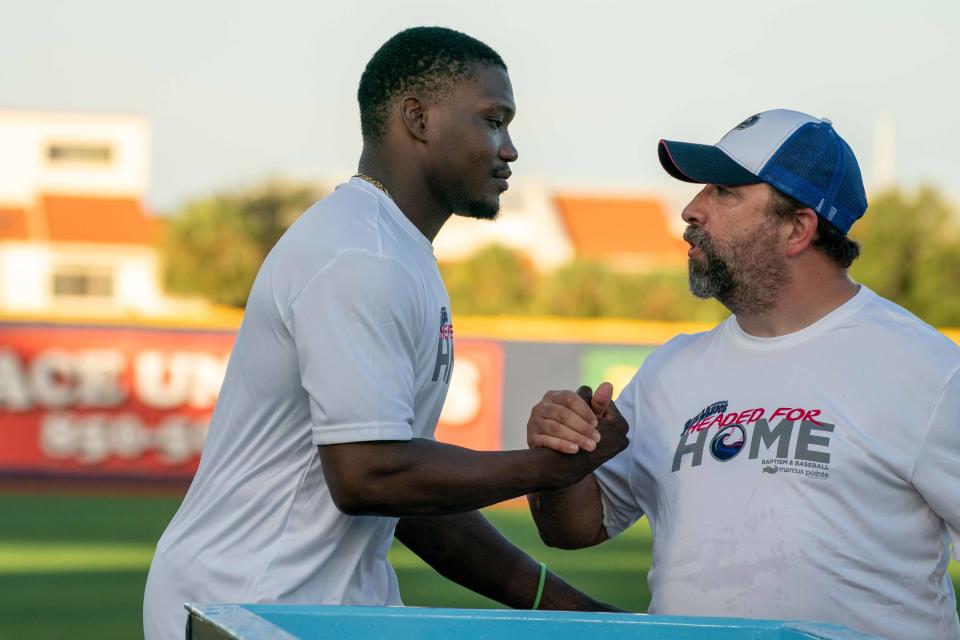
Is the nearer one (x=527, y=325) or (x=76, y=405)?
(x=76, y=405)

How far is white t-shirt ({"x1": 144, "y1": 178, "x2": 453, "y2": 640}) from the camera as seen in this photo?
3.21 m

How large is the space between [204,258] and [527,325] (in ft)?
114

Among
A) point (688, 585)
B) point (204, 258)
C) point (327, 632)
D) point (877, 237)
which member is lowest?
point (204, 258)

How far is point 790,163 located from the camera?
375cm

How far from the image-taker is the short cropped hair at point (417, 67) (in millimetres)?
3664

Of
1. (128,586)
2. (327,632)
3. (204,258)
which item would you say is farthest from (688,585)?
(204,258)

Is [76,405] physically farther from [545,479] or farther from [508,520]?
[545,479]

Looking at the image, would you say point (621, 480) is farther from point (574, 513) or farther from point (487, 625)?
point (487, 625)

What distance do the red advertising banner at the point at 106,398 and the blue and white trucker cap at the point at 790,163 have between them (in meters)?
12.4

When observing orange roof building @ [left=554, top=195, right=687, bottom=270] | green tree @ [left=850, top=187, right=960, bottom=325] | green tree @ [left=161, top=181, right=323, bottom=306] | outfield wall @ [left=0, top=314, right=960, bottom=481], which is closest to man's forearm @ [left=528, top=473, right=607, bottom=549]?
outfield wall @ [left=0, top=314, right=960, bottom=481]

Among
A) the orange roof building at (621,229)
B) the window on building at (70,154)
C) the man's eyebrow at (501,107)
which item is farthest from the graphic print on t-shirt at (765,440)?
the window on building at (70,154)

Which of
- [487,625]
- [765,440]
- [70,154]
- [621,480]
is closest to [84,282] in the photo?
[70,154]

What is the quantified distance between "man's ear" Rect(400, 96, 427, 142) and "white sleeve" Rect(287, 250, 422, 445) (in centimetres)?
51

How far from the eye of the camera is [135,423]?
51.0 feet
